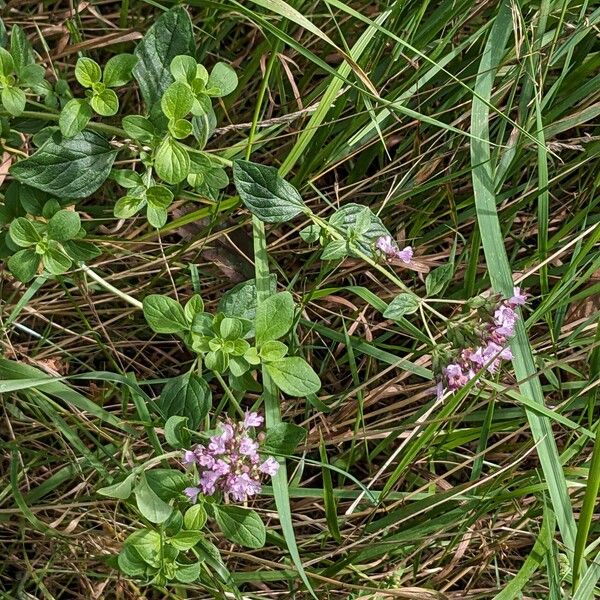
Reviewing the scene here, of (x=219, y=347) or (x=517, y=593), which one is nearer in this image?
(x=219, y=347)

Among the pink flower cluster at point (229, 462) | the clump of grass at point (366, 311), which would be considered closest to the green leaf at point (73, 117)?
the clump of grass at point (366, 311)

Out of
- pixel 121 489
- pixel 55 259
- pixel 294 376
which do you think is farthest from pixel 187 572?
pixel 55 259

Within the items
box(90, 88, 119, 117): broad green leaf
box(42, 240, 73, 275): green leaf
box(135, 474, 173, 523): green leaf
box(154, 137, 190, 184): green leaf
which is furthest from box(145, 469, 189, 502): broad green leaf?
box(90, 88, 119, 117): broad green leaf

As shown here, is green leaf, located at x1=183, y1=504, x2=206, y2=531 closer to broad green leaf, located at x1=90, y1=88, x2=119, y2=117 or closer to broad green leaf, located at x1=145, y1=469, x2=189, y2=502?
broad green leaf, located at x1=145, y1=469, x2=189, y2=502

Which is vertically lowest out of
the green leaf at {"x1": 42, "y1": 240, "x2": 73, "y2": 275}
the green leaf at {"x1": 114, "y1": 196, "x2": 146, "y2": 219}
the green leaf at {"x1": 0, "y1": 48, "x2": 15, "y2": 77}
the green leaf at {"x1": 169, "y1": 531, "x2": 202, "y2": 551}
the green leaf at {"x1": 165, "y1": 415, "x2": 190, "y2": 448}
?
the green leaf at {"x1": 169, "y1": 531, "x2": 202, "y2": 551}

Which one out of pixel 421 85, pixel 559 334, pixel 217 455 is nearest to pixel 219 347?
pixel 217 455

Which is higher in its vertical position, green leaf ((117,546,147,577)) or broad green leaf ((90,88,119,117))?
broad green leaf ((90,88,119,117))

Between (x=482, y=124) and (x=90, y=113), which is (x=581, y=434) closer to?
(x=482, y=124)

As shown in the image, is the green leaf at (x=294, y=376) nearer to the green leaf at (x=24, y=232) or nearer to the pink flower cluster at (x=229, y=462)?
the pink flower cluster at (x=229, y=462)
